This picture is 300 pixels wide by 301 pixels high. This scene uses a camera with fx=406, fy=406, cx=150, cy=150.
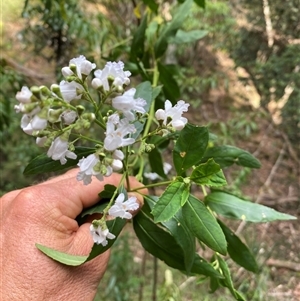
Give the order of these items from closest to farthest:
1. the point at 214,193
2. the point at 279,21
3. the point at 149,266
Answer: the point at 214,193 → the point at 279,21 → the point at 149,266

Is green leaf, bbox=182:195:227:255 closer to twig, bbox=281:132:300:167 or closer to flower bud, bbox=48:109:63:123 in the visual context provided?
flower bud, bbox=48:109:63:123

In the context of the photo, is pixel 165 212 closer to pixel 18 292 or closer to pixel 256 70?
pixel 18 292

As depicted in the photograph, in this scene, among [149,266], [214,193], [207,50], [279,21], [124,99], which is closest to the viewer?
[124,99]

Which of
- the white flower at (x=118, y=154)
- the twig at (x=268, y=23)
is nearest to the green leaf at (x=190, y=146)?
the white flower at (x=118, y=154)

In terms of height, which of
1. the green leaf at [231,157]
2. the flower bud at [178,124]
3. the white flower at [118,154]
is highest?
the flower bud at [178,124]

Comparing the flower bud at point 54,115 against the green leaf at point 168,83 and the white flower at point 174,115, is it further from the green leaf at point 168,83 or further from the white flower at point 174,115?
the green leaf at point 168,83

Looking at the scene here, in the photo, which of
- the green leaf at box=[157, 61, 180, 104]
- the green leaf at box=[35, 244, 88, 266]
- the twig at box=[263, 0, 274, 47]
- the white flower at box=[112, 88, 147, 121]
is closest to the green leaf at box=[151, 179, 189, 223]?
the white flower at box=[112, 88, 147, 121]

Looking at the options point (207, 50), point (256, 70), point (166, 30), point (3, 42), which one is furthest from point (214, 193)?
point (3, 42)
